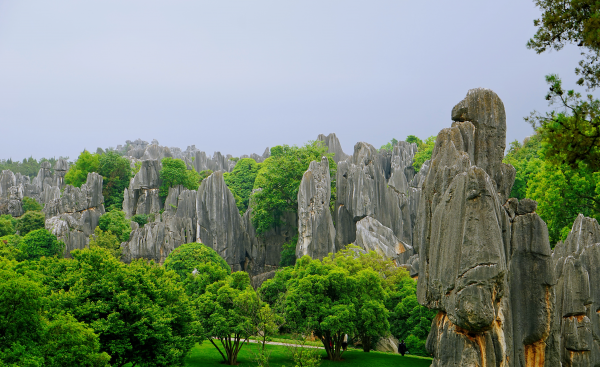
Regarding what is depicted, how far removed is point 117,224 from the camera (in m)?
48.7

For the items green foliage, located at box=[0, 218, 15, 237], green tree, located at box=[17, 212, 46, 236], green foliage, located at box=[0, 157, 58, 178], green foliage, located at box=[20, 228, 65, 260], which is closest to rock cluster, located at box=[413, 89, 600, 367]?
green foliage, located at box=[20, 228, 65, 260]

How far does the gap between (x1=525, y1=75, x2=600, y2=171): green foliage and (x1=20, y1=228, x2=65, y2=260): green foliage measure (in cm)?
4169

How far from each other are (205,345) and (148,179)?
29774 millimetres

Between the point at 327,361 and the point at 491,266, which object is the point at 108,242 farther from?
the point at 491,266

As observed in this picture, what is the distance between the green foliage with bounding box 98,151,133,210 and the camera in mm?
58844

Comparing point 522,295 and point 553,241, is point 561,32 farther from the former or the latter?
point 553,241

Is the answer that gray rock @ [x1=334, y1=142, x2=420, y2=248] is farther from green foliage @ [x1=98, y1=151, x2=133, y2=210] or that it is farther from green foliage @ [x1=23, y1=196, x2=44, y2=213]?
green foliage @ [x1=23, y1=196, x2=44, y2=213]

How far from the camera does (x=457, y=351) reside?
10.6m

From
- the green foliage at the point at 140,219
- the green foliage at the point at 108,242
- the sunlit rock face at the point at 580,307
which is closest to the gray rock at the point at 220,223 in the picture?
the green foliage at the point at 108,242

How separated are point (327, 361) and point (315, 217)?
15.6 m

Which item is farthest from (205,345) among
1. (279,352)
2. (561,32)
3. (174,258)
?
(561,32)

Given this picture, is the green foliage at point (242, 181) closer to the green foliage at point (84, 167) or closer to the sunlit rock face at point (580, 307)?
the green foliage at point (84, 167)

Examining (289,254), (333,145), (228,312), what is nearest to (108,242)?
(289,254)

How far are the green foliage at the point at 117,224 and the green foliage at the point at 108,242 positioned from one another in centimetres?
198
